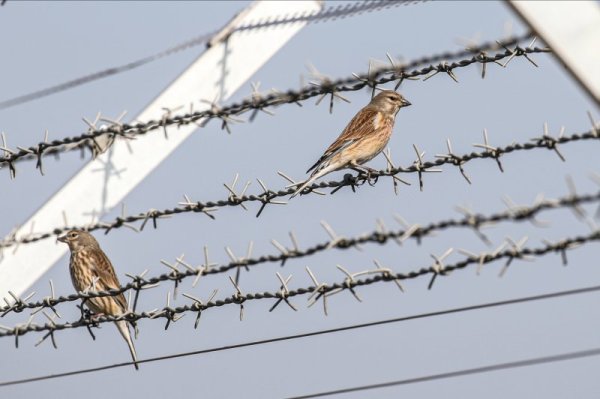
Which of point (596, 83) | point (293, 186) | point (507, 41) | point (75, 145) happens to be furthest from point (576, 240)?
point (75, 145)

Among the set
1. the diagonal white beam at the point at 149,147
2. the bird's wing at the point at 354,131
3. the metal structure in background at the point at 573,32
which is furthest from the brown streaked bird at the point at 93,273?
the metal structure in background at the point at 573,32

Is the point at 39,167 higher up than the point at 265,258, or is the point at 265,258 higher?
the point at 39,167

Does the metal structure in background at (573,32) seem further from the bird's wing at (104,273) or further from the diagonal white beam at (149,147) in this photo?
the bird's wing at (104,273)

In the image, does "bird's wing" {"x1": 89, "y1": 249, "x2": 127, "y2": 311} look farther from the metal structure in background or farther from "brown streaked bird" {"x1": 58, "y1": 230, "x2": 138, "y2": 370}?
the metal structure in background

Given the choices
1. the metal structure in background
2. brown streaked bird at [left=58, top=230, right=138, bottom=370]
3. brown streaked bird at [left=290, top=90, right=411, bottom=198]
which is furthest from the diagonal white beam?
the metal structure in background

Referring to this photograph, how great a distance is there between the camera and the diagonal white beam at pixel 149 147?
778 centimetres

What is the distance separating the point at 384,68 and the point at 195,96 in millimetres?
1854

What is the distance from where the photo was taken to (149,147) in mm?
8047

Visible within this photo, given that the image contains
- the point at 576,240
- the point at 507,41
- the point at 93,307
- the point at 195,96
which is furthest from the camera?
the point at 93,307

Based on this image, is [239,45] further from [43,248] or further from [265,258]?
[265,258]

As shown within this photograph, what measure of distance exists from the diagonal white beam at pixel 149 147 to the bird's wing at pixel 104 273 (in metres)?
3.05

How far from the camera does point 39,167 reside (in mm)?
7410

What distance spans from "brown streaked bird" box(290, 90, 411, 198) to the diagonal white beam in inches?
59.8

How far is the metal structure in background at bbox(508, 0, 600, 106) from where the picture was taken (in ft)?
15.6
